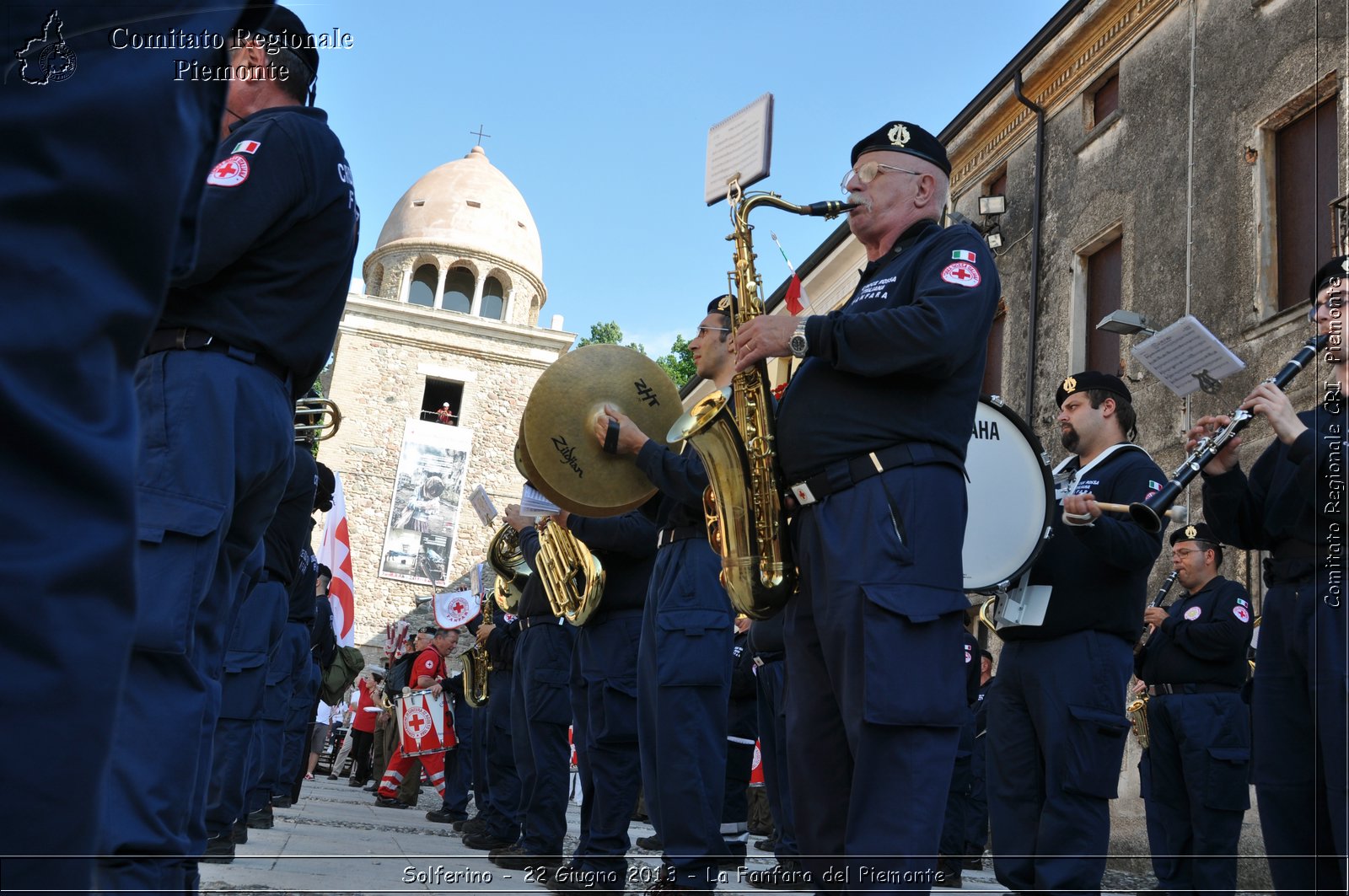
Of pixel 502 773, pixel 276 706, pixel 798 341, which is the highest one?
pixel 798 341

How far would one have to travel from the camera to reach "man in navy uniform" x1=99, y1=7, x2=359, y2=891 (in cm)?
275

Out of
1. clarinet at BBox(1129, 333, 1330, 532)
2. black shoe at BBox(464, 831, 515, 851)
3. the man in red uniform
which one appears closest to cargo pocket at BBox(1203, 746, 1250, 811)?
clarinet at BBox(1129, 333, 1330, 532)

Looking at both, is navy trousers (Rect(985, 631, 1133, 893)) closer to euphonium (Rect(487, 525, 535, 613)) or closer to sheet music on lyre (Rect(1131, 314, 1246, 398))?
sheet music on lyre (Rect(1131, 314, 1246, 398))

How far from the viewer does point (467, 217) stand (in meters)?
53.4

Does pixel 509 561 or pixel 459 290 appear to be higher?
pixel 459 290

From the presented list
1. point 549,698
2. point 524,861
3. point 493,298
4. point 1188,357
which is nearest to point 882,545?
point 1188,357

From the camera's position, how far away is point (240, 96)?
3.64 m

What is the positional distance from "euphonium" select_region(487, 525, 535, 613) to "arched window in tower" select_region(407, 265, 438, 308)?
140 ft

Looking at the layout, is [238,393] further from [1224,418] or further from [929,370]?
[1224,418]

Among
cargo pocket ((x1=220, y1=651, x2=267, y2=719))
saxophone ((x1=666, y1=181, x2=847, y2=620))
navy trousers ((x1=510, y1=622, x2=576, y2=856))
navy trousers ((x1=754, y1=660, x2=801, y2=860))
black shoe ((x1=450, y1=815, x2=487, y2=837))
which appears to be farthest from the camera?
black shoe ((x1=450, y1=815, x2=487, y2=837))

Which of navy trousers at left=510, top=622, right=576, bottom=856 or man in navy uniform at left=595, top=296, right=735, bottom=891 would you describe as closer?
man in navy uniform at left=595, top=296, right=735, bottom=891

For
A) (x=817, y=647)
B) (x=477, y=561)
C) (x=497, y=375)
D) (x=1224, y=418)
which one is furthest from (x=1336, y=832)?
(x=497, y=375)

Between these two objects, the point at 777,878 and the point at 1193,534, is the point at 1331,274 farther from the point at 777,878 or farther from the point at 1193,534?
the point at 777,878

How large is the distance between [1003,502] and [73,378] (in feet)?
14.5
